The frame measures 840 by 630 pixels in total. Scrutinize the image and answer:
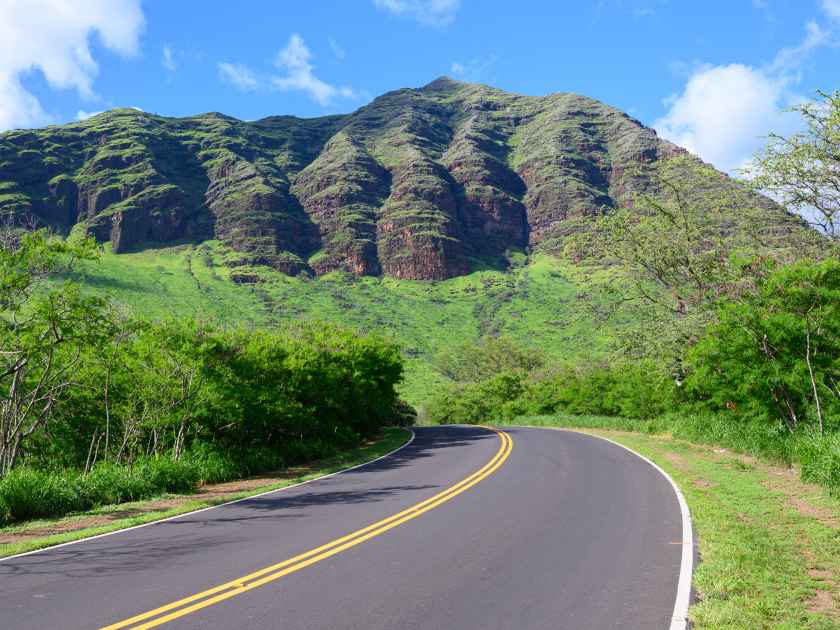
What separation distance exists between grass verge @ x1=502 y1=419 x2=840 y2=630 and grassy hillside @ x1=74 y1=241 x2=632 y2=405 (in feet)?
252

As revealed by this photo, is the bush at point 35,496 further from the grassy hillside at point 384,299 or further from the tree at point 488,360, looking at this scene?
the tree at point 488,360

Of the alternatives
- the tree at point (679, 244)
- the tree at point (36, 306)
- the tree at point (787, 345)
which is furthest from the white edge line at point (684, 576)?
the tree at point (679, 244)

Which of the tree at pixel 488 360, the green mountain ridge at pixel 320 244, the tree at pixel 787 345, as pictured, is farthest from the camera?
the green mountain ridge at pixel 320 244

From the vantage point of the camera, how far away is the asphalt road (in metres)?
5.82

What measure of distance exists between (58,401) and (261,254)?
144 metres

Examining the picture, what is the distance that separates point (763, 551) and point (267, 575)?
6105 mm

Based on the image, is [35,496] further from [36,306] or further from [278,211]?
[278,211]

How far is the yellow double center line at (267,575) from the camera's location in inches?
227

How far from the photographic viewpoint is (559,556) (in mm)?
7938

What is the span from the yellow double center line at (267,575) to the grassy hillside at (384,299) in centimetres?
8021

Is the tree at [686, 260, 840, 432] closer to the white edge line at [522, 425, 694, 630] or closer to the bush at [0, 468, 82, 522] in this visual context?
the white edge line at [522, 425, 694, 630]

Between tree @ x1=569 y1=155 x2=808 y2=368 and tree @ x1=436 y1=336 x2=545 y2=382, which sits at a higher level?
tree @ x1=569 y1=155 x2=808 y2=368

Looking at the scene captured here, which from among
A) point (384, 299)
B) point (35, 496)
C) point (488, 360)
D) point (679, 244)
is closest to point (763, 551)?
point (35, 496)

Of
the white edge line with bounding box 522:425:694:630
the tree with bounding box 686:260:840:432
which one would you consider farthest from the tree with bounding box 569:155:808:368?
the white edge line with bounding box 522:425:694:630
